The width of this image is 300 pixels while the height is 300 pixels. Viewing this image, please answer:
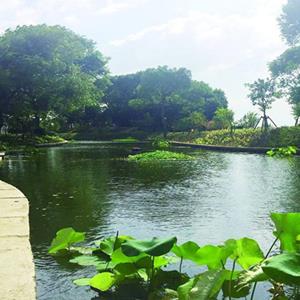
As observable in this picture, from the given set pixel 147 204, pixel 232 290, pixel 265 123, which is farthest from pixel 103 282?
pixel 265 123

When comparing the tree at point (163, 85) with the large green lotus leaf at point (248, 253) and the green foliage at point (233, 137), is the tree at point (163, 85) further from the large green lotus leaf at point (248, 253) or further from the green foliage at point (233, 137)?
the large green lotus leaf at point (248, 253)

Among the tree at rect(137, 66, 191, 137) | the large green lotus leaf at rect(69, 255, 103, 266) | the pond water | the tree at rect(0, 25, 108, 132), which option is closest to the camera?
the large green lotus leaf at rect(69, 255, 103, 266)

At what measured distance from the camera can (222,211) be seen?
890 centimetres

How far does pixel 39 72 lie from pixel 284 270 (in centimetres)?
3070

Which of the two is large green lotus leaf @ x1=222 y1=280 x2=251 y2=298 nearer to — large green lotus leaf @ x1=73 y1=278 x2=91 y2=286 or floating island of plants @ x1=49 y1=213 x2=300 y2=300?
floating island of plants @ x1=49 y1=213 x2=300 y2=300

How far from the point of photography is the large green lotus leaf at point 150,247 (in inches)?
142

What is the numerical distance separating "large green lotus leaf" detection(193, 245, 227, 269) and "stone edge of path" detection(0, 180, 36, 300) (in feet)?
4.71

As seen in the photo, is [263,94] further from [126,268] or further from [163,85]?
[126,268]

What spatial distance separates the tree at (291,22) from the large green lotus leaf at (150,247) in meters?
34.0

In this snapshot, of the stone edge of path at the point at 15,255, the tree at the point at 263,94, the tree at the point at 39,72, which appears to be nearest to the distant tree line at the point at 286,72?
the tree at the point at 263,94

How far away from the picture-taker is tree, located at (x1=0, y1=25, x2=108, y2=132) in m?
31.5

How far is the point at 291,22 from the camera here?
34469mm

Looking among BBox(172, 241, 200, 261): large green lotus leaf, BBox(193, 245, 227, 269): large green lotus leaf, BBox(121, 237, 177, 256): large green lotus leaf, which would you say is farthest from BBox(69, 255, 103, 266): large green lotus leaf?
BBox(193, 245, 227, 269): large green lotus leaf

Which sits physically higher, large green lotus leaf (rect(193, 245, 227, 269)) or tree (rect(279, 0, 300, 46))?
tree (rect(279, 0, 300, 46))
